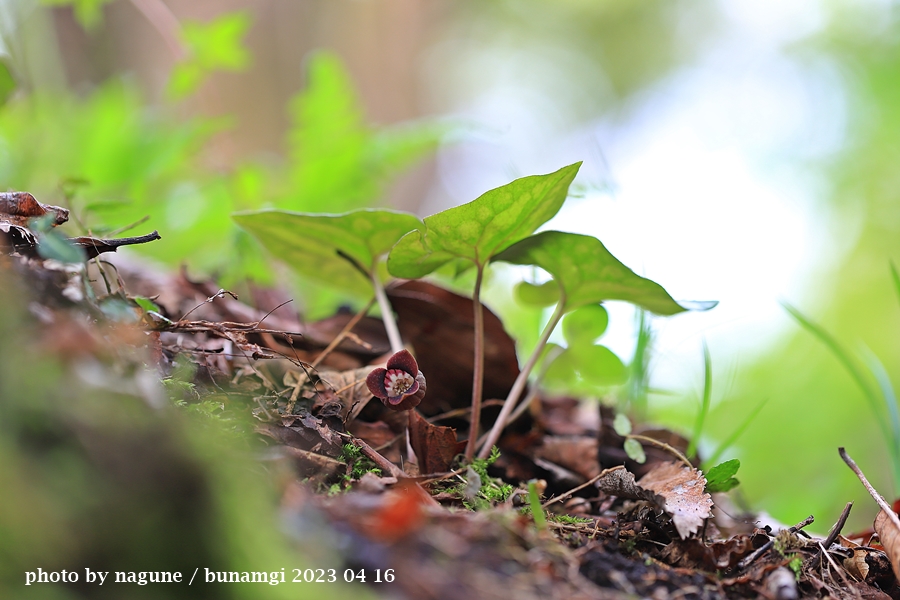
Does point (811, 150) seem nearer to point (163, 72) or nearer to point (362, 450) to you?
point (163, 72)

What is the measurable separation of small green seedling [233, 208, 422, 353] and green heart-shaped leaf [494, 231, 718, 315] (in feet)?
0.85

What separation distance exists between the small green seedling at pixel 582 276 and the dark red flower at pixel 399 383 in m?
0.25

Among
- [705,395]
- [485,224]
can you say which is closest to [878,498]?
[705,395]

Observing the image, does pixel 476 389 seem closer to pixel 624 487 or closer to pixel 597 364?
pixel 624 487

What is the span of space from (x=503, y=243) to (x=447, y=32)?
872cm

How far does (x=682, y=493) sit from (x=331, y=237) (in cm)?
93

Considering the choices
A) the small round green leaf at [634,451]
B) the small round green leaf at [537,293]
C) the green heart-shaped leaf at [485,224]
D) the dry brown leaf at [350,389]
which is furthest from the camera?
the small round green leaf at [537,293]

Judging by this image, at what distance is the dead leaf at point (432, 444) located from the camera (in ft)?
3.53

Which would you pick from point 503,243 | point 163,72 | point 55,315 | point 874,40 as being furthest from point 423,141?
point 874,40

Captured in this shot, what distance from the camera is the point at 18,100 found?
299 centimetres

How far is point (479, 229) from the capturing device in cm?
107

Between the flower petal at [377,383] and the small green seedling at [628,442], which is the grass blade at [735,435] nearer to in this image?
the small green seedling at [628,442]

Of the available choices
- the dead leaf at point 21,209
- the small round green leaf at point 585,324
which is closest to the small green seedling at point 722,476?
the small round green leaf at point 585,324

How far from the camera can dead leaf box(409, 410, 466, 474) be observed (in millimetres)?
1075
